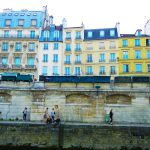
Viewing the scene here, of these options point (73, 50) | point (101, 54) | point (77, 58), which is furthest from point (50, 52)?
point (101, 54)

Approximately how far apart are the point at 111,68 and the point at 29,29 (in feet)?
47.4

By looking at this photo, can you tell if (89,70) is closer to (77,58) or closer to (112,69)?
(77,58)

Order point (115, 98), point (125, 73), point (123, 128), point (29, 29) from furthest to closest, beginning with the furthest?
1. point (29, 29)
2. point (125, 73)
3. point (115, 98)
4. point (123, 128)

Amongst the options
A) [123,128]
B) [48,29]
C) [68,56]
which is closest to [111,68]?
[68,56]

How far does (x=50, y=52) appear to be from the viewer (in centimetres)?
4962

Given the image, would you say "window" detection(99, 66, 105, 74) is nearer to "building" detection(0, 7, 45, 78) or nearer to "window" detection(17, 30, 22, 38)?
"building" detection(0, 7, 45, 78)

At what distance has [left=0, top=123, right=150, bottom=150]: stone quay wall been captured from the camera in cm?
2258

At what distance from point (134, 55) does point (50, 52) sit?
42.1 ft

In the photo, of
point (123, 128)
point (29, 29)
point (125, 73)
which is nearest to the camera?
point (123, 128)

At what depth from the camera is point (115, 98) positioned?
28516 millimetres

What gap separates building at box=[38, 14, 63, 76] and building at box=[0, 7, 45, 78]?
91cm

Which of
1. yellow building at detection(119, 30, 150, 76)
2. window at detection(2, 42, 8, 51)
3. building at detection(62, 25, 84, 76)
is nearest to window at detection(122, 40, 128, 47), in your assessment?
yellow building at detection(119, 30, 150, 76)

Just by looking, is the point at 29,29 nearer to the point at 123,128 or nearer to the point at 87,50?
the point at 87,50

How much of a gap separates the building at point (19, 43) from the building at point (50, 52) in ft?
3.00
